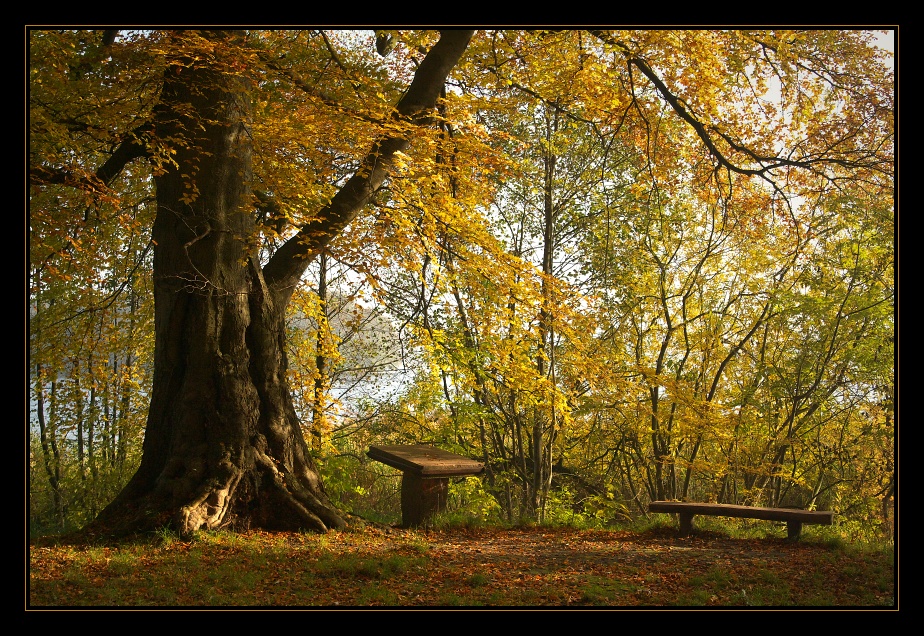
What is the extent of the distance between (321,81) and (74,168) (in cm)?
279

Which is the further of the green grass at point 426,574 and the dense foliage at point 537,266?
the dense foliage at point 537,266

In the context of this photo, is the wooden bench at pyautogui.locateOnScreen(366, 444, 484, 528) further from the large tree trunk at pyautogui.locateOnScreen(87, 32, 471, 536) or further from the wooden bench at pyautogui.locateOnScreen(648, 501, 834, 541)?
the wooden bench at pyautogui.locateOnScreen(648, 501, 834, 541)

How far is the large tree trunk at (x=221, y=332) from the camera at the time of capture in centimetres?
591

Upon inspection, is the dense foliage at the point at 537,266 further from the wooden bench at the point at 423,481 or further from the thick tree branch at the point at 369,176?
the wooden bench at the point at 423,481

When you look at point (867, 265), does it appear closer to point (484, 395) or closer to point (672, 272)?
point (672, 272)

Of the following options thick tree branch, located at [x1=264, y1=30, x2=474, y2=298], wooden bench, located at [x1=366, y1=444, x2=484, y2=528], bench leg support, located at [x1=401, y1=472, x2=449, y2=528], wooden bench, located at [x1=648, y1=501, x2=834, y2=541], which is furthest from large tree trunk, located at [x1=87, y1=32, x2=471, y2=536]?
wooden bench, located at [x1=648, y1=501, x2=834, y2=541]

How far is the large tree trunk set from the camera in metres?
5.91

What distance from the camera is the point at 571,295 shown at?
819 centimetres

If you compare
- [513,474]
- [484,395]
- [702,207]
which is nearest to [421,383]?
[484,395]

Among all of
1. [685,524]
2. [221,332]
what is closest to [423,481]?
[221,332]

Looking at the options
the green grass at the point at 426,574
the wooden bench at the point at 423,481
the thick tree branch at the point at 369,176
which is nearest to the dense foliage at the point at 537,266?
the thick tree branch at the point at 369,176

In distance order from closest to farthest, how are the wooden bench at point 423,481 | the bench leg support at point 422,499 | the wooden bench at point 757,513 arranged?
1. the wooden bench at point 757,513
2. the wooden bench at point 423,481
3. the bench leg support at point 422,499

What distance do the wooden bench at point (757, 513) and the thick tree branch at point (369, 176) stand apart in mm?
4170

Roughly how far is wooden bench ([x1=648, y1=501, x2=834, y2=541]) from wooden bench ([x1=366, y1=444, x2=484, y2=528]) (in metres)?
1.96
